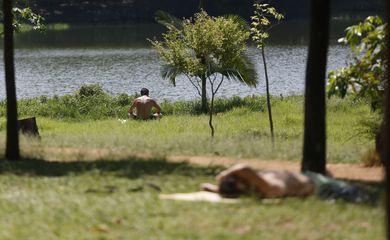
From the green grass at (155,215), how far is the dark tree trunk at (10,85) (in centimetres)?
274

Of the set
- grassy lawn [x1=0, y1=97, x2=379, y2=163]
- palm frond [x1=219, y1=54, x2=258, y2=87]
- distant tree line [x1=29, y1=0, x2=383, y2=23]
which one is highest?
distant tree line [x1=29, y1=0, x2=383, y2=23]

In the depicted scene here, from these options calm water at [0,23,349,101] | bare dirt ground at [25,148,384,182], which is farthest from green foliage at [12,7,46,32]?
calm water at [0,23,349,101]

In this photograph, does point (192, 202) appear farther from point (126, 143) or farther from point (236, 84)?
point (236, 84)

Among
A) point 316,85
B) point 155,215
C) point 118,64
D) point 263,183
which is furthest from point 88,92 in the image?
point 155,215

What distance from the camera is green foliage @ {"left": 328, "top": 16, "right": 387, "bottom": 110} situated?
12.9 metres

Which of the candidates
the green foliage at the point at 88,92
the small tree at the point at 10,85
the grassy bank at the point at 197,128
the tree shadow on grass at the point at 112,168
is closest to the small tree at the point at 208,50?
the grassy bank at the point at 197,128

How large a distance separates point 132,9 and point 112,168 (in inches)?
2887

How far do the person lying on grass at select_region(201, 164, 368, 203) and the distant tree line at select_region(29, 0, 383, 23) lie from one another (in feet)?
230

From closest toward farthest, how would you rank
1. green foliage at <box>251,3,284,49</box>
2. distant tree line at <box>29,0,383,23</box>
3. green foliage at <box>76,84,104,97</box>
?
green foliage at <box>251,3,284,49</box>
green foliage at <box>76,84,104,97</box>
distant tree line at <box>29,0,383,23</box>

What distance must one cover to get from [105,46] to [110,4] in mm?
28416

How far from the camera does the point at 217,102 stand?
28438 mm

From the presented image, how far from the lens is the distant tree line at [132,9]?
264 ft

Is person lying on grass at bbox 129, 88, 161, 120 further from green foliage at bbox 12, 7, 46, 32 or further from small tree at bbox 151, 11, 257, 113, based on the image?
green foliage at bbox 12, 7, 46, 32

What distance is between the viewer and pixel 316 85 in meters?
10.6
